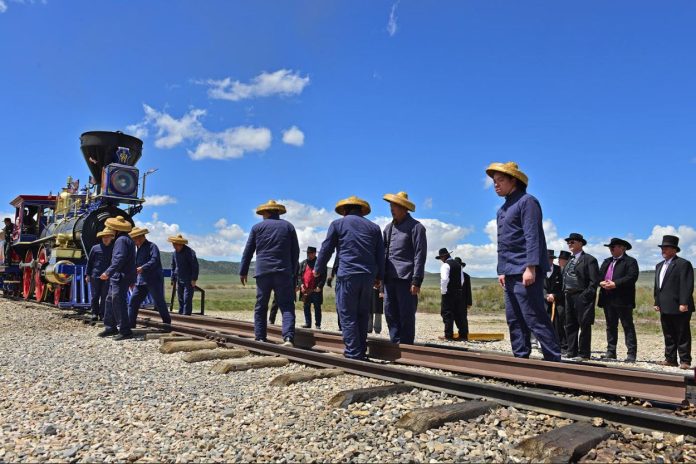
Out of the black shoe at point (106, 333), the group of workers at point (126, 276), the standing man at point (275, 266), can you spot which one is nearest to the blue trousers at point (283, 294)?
the standing man at point (275, 266)

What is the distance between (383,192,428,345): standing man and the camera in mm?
6594

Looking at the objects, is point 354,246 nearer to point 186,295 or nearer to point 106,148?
point 186,295

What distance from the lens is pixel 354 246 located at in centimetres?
631

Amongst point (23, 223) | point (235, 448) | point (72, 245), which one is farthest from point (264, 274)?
point (23, 223)

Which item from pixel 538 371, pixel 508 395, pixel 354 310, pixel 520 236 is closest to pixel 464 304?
pixel 354 310

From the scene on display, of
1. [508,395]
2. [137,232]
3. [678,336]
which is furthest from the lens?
[137,232]

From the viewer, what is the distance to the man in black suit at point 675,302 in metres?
7.95

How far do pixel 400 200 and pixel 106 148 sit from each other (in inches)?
406

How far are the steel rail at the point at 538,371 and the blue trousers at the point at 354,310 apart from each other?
1.13ft

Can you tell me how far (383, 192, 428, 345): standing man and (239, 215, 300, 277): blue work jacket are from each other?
4.51 feet

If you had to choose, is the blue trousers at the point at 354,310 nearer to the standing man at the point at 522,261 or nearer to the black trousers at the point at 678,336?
the standing man at the point at 522,261

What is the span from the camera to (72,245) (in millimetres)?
13602

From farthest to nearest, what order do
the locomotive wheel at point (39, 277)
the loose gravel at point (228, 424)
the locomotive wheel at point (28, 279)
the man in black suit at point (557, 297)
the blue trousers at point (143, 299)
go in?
the locomotive wheel at point (28, 279) < the locomotive wheel at point (39, 277) < the man in black suit at point (557, 297) < the blue trousers at point (143, 299) < the loose gravel at point (228, 424)

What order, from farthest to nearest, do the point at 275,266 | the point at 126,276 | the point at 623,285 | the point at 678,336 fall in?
the point at 126,276
the point at 623,285
the point at 678,336
the point at 275,266
